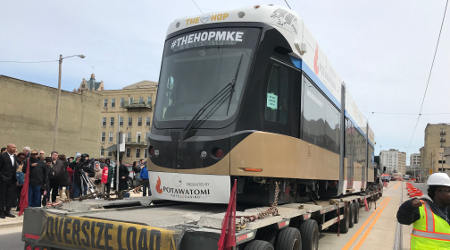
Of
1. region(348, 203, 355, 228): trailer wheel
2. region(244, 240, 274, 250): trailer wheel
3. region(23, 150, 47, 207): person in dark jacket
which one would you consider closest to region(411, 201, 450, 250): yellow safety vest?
region(244, 240, 274, 250): trailer wheel

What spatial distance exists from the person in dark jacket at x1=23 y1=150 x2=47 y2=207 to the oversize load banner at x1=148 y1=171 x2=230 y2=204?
256 inches

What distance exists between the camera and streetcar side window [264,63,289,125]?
5.87 m

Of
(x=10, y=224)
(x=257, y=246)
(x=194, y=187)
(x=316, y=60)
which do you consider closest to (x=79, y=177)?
(x=10, y=224)

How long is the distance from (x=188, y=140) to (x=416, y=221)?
2988mm

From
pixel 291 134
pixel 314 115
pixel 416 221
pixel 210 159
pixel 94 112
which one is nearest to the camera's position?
pixel 416 221

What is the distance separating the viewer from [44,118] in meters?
34.4

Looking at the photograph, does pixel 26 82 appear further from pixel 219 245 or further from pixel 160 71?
pixel 219 245

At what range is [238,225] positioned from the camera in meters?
4.22

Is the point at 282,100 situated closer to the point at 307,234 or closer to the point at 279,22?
the point at 279,22

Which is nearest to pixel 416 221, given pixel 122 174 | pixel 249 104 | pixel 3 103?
pixel 249 104

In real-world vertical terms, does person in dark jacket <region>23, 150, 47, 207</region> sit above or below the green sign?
below

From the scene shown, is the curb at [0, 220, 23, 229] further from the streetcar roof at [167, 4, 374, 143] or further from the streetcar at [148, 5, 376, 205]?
the streetcar roof at [167, 4, 374, 143]

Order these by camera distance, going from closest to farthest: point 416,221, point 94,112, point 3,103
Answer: point 416,221
point 3,103
point 94,112

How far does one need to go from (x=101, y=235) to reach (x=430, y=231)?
10.4ft
